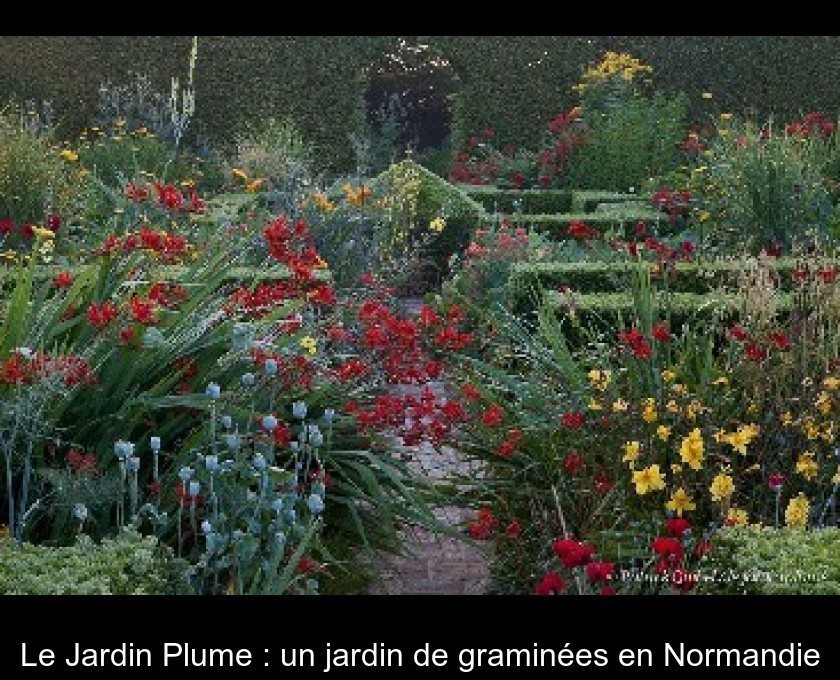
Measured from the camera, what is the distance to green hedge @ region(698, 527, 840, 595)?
3.18 meters

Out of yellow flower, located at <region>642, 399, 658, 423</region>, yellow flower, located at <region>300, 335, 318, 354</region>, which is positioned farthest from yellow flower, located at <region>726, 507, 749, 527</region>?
yellow flower, located at <region>300, 335, 318, 354</region>

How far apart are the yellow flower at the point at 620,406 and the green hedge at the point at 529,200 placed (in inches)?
284

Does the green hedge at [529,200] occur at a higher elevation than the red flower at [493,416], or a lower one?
lower

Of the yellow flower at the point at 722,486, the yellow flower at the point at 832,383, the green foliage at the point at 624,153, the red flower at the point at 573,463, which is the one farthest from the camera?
the green foliage at the point at 624,153

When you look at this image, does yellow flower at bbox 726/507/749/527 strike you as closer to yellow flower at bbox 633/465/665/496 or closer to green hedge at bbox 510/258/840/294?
yellow flower at bbox 633/465/665/496

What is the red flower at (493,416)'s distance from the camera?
14.7 ft

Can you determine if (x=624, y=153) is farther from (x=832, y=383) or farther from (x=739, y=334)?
(x=832, y=383)

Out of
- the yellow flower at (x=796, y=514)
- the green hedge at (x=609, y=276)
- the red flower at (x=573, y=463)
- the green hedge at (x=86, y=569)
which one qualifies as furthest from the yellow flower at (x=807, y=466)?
the green hedge at (x=86, y=569)

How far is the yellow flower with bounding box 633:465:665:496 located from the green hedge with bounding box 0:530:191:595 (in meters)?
1.25

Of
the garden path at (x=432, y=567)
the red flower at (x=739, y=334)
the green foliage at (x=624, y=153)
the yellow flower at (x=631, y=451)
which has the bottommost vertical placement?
the garden path at (x=432, y=567)

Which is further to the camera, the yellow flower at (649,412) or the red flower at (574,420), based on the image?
the red flower at (574,420)

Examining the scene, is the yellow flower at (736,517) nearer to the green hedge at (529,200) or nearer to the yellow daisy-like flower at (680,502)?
the yellow daisy-like flower at (680,502)

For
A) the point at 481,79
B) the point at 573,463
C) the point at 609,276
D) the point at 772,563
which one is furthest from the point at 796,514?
the point at 481,79
